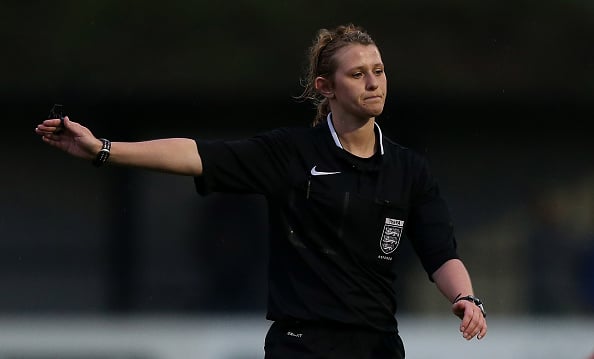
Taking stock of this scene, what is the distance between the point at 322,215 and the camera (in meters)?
4.62

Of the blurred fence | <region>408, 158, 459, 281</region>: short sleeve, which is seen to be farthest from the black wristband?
the blurred fence

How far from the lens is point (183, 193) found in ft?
32.9

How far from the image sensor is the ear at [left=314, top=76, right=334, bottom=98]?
4.86 metres

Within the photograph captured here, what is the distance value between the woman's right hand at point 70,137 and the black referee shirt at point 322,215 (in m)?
0.45

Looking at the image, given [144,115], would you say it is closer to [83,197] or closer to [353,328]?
[83,197]

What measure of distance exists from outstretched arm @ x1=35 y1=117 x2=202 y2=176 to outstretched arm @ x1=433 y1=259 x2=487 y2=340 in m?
0.96

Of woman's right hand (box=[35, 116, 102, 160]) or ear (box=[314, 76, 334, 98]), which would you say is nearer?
woman's right hand (box=[35, 116, 102, 160])

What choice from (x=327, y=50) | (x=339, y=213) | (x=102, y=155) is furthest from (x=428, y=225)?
(x=102, y=155)

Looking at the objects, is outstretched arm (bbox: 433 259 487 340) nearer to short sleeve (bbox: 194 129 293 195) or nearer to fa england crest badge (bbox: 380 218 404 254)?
fa england crest badge (bbox: 380 218 404 254)

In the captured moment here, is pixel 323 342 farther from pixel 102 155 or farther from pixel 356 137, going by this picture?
pixel 102 155

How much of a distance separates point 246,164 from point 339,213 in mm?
361

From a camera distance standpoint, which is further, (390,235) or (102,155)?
(390,235)

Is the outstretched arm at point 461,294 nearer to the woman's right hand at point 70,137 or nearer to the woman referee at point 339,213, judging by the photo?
the woman referee at point 339,213

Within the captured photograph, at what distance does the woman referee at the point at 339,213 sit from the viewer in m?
4.56
